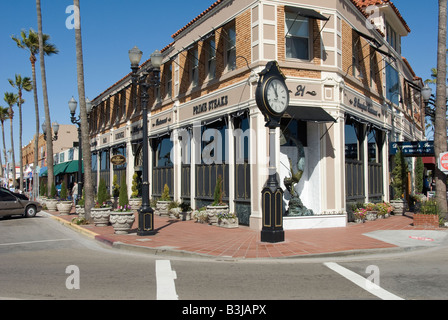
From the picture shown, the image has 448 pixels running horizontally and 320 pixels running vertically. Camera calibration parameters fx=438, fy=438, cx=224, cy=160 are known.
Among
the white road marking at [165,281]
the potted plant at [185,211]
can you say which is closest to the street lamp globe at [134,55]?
the white road marking at [165,281]

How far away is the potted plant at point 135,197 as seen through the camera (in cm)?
2489

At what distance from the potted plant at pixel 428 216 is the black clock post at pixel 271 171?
6.19 metres

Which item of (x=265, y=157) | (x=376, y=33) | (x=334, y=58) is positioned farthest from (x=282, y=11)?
(x=376, y=33)

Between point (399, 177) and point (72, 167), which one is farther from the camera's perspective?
point (72, 167)

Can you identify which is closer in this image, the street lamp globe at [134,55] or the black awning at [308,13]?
the street lamp globe at [134,55]

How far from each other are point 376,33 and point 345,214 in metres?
9.71

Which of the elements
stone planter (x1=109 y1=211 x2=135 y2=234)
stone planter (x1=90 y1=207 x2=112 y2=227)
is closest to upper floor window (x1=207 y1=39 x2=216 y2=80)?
stone planter (x1=90 y1=207 x2=112 y2=227)

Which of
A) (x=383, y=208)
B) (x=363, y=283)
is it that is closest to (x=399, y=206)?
(x=383, y=208)

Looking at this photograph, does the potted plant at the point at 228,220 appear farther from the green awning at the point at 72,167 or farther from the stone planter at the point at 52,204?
the green awning at the point at 72,167

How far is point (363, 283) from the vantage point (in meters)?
7.12

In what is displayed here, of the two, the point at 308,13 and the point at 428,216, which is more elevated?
the point at 308,13

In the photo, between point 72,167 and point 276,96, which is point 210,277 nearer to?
point 276,96

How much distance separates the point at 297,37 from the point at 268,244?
327 inches
